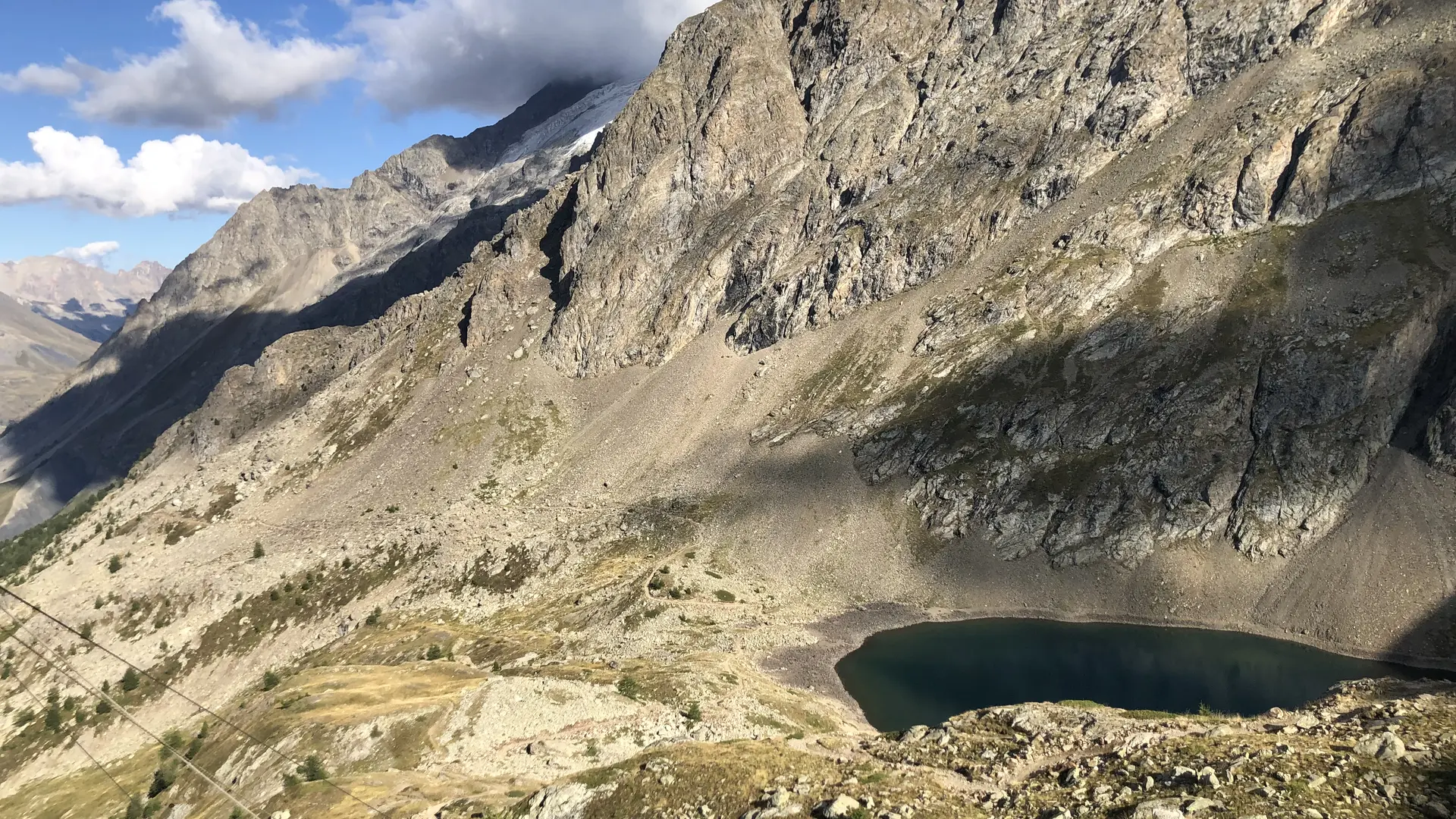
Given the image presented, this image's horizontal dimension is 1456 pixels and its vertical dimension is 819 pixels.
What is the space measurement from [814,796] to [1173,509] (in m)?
74.9

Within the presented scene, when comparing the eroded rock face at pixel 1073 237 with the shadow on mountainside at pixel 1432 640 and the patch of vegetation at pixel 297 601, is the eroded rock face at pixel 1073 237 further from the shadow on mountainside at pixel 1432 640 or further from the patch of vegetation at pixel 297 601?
the patch of vegetation at pixel 297 601

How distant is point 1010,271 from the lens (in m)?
121

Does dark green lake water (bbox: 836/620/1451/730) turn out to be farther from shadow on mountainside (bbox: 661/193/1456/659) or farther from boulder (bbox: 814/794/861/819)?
boulder (bbox: 814/794/861/819)

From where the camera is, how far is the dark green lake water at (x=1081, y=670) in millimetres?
64438

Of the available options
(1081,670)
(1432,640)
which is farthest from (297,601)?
(1432,640)

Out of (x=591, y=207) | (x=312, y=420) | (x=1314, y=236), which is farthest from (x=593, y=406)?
(x=1314, y=236)

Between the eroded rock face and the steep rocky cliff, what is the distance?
0.58 metres

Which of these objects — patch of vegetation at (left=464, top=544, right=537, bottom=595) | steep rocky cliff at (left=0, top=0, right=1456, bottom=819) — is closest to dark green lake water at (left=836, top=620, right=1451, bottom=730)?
steep rocky cliff at (left=0, top=0, right=1456, bottom=819)

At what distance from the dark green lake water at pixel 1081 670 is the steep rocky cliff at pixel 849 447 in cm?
356

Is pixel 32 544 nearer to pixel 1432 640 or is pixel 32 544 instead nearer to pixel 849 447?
pixel 849 447

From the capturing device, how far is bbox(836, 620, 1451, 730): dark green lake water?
211 ft

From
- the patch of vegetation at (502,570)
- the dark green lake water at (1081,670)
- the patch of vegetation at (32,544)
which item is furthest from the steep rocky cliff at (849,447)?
the patch of vegetation at (32,544)

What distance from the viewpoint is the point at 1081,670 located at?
71.8 meters

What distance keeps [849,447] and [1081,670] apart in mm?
45879
